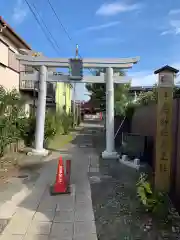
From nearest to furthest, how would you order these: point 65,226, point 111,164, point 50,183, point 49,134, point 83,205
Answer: point 65,226
point 83,205
point 50,183
point 111,164
point 49,134

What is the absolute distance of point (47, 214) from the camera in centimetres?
498

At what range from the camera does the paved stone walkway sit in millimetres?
4168

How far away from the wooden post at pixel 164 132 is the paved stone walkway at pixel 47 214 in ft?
4.94

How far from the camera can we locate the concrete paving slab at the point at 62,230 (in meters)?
4.14

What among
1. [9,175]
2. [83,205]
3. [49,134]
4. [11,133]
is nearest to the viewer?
[83,205]

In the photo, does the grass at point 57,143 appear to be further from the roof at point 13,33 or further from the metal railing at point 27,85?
the roof at point 13,33

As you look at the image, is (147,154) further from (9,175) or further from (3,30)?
(3,30)

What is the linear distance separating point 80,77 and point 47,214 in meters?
7.10

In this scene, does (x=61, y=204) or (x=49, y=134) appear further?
(x=49, y=134)

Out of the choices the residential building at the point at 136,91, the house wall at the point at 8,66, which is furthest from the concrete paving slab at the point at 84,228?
the residential building at the point at 136,91

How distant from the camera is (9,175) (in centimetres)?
788

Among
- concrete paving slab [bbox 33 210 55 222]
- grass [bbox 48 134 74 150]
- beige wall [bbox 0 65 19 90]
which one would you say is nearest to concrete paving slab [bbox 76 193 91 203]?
concrete paving slab [bbox 33 210 55 222]

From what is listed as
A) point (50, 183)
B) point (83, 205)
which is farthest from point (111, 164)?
point (83, 205)

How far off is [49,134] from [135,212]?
29.1 ft
